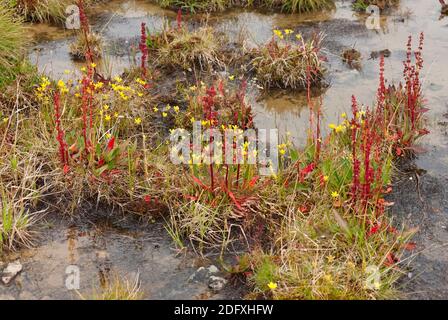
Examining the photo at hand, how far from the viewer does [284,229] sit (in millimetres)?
5504

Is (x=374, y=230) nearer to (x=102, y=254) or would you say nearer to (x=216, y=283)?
(x=216, y=283)

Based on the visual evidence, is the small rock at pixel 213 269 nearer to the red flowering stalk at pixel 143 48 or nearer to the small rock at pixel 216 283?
the small rock at pixel 216 283

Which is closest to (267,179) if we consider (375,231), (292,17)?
(375,231)

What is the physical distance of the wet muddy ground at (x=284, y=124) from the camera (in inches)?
198

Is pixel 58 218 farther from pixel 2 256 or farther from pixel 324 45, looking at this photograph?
pixel 324 45

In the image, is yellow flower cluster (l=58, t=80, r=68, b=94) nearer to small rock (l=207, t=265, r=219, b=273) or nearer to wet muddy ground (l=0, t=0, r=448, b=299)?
wet muddy ground (l=0, t=0, r=448, b=299)

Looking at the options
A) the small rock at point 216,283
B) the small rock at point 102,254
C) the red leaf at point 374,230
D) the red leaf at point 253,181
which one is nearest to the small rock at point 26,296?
the small rock at point 102,254

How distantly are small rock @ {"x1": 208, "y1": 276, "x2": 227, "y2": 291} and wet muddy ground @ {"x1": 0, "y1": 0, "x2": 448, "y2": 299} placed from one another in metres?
0.07

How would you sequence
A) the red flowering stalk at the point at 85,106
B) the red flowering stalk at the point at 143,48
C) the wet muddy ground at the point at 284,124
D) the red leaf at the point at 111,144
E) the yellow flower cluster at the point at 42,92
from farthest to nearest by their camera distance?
1. the red flowering stalk at the point at 143,48
2. the yellow flower cluster at the point at 42,92
3. the red leaf at the point at 111,144
4. the red flowering stalk at the point at 85,106
5. the wet muddy ground at the point at 284,124

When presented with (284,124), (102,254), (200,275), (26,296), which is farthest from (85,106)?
(284,124)

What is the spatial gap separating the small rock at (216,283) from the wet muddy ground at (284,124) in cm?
7

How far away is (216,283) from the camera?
4.96 metres

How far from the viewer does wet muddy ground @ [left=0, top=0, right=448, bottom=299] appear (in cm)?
504
